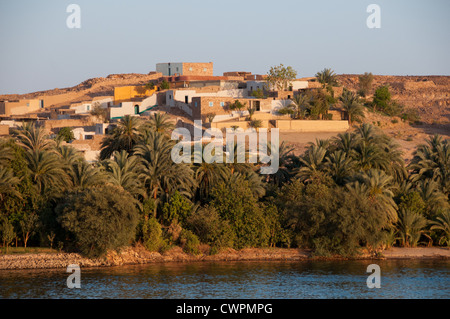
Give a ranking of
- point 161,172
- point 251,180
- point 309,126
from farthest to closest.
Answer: point 309,126 → point 251,180 → point 161,172

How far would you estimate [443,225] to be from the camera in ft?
138

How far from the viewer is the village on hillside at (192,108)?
59.7 m

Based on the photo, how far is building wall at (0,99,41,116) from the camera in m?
69.9

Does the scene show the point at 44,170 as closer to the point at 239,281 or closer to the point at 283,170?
the point at 239,281

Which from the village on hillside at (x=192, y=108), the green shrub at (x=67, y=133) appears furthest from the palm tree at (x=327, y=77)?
the green shrub at (x=67, y=133)

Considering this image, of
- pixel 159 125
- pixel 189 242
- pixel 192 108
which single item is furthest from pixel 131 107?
pixel 189 242

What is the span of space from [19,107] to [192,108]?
20512mm

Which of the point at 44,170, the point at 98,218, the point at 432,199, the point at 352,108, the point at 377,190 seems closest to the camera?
the point at 98,218

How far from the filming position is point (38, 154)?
1524 inches

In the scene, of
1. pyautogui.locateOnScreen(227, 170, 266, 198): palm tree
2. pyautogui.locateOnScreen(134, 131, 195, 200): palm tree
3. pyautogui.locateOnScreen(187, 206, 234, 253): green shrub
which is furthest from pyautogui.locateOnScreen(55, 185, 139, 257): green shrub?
pyautogui.locateOnScreen(227, 170, 266, 198): palm tree

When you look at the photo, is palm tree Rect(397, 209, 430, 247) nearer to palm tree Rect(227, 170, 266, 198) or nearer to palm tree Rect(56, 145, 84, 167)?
palm tree Rect(227, 170, 266, 198)

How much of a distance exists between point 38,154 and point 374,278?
18019mm

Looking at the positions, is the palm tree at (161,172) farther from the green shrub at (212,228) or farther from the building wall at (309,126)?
the building wall at (309,126)
